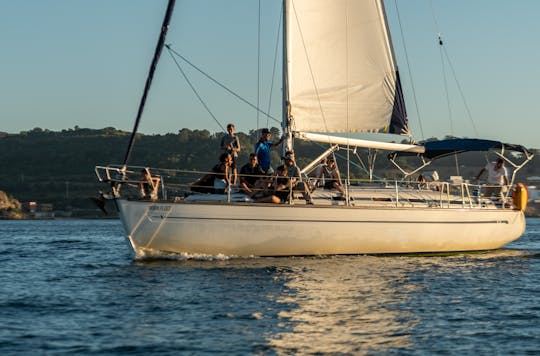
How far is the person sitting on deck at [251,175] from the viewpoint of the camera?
74.0 feet

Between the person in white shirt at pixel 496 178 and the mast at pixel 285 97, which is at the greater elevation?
the mast at pixel 285 97

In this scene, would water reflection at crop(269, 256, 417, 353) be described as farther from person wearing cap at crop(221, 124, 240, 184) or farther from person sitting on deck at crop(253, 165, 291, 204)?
person wearing cap at crop(221, 124, 240, 184)

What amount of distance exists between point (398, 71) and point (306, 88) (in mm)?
3844

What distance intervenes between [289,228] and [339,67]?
6137mm

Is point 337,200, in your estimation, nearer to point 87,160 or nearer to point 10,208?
point 10,208

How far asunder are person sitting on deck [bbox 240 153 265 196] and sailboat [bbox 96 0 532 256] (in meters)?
0.35

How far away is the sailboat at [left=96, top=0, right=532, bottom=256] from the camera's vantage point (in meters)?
21.6

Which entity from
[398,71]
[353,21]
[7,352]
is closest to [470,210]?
[398,71]

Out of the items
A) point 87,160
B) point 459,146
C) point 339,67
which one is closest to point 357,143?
point 339,67

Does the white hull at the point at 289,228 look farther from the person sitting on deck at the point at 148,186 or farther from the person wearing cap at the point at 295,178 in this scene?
the person wearing cap at the point at 295,178

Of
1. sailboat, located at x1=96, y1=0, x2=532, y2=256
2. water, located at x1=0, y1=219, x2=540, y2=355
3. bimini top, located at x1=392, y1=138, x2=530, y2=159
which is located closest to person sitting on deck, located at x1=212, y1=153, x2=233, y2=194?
sailboat, located at x1=96, y1=0, x2=532, y2=256

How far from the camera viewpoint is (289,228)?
2238 cm

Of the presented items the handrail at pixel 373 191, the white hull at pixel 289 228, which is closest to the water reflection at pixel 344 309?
the white hull at pixel 289 228

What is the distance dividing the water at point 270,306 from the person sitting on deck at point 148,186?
1.65m
